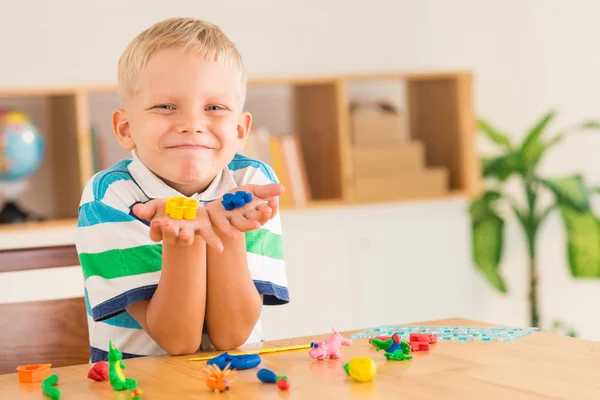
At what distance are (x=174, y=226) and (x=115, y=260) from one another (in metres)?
0.31

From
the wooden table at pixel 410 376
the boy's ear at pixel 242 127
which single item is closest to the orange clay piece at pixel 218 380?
the wooden table at pixel 410 376

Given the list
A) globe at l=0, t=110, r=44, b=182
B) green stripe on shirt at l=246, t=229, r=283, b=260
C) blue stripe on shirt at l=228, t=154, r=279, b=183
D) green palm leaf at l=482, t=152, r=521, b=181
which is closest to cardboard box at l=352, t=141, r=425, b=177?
green palm leaf at l=482, t=152, r=521, b=181

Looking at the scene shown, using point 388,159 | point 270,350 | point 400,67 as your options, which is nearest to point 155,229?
point 270,350

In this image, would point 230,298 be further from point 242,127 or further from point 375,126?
point 375,126

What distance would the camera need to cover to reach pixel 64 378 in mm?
1040

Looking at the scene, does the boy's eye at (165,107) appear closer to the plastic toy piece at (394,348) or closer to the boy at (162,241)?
the boy at (162,241)

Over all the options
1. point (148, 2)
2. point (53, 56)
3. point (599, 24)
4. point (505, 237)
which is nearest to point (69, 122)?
point (53, 56)

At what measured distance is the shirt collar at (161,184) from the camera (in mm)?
1321

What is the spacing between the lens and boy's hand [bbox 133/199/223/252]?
3.19 feet

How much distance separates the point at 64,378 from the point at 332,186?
2685 millimetres

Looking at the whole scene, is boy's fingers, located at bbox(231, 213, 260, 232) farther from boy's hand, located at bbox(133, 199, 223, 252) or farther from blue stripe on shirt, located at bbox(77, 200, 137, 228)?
Result: blue stripe on shirt, located at bbox(77, 200, 137, 228)

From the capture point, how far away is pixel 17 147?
10.3 feet

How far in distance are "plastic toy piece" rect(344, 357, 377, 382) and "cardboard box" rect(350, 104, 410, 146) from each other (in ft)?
8.93

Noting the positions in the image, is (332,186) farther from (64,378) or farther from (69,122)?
(64,378)
